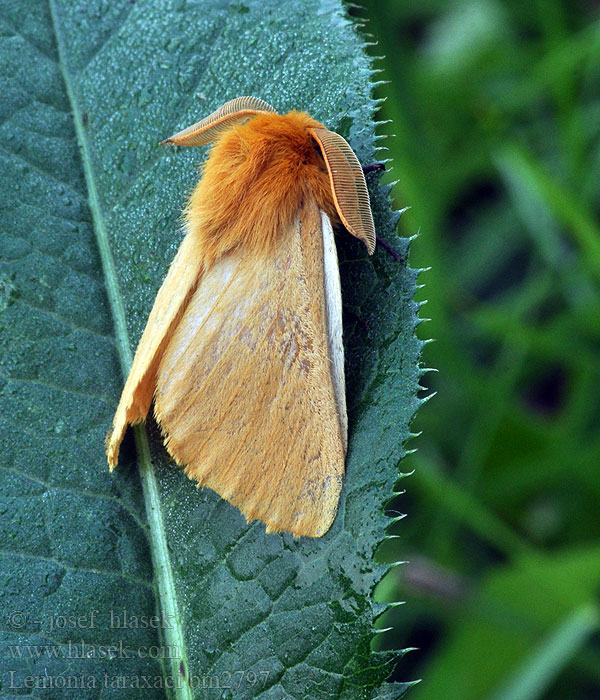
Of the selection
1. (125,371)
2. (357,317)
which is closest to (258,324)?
(357,317)

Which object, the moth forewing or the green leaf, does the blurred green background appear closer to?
the green leaf

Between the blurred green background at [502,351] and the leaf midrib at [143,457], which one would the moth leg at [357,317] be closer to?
the leaf midrib at [143,457]

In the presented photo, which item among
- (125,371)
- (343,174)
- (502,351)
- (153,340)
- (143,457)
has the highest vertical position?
(343,174)

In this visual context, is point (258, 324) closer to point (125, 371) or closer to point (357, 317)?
point (357, 317)

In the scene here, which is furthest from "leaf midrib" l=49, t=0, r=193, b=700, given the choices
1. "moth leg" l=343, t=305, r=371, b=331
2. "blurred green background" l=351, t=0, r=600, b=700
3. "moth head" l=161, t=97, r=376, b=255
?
"blurred green background" l=351, t=0, r=600, b=700

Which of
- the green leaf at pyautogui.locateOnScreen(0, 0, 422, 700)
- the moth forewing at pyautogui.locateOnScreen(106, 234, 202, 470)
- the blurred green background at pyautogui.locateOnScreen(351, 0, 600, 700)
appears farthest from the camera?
the blurred green background at pyautogui.locateOnScreen(351, 0, 600, 700)
